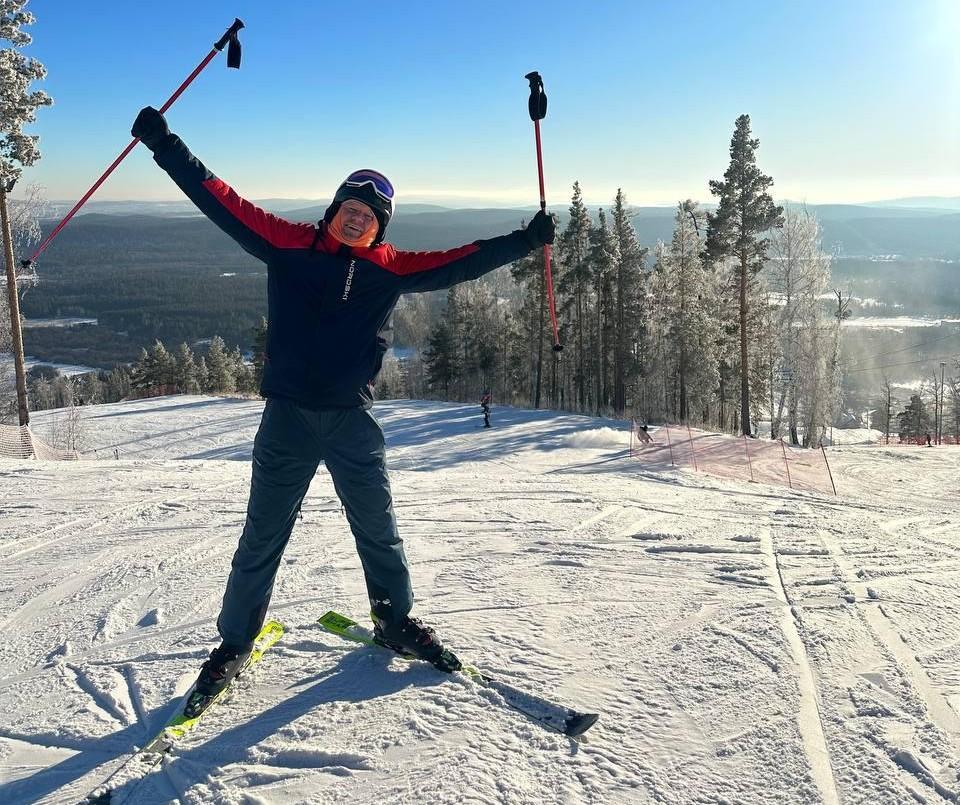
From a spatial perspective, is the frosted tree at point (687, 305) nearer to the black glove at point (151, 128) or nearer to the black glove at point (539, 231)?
the black glove at point (539, 231)

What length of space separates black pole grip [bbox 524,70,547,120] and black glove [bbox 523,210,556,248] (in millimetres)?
1026

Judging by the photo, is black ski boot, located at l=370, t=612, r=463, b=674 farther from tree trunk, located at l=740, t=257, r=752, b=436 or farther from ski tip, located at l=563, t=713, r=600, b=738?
tree trunk, located at l=740, t=257, r=752, b=436

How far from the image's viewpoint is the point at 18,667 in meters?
3.12

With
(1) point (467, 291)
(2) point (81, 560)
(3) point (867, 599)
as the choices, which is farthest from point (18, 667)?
(1) point (467, 291)

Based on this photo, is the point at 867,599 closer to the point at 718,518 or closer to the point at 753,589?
the point at 753,589

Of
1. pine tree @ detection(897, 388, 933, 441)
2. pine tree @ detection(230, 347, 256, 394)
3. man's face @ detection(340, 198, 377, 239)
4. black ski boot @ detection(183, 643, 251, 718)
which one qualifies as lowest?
pine tree @ detection(897, 388, 933, 441)

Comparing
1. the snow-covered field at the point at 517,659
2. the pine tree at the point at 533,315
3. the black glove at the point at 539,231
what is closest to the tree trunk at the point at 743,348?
the pine tree at the point at 533,315

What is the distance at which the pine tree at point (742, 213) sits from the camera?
23.2 metres

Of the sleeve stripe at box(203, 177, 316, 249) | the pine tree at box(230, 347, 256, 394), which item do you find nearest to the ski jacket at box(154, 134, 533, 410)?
the sleeve stripe at box(203, 177, 316, 249)

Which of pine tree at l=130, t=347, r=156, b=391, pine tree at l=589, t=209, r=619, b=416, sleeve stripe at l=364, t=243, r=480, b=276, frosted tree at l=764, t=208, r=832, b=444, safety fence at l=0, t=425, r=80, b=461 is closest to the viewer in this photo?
sleeve stripe at l=364, t=243, r=480, b=276

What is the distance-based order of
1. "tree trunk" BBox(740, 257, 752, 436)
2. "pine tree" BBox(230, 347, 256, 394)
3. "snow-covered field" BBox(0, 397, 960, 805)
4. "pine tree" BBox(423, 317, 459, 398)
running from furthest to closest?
"pine tree" BBox(230, 347, 256, 394), "pine tree" BBox(423, 317, 459, 398), "tree trunk" BBox(740, 257, 752, 436), "snow-covered field" BBox(0, 397, 960, 805)

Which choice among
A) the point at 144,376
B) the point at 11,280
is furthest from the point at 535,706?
the point at 144,376

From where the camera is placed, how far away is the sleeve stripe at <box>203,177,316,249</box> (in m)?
2.87

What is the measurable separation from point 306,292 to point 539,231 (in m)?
1.20
